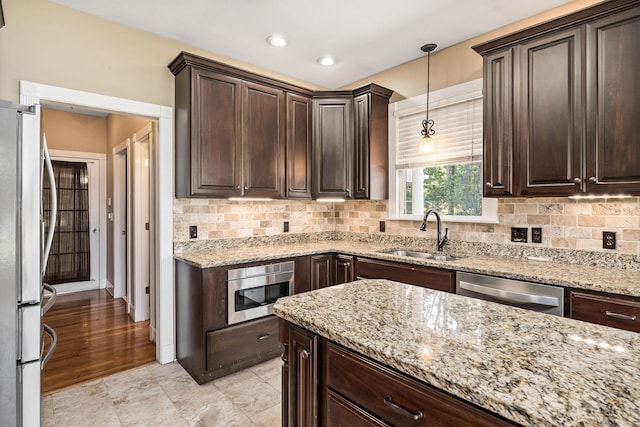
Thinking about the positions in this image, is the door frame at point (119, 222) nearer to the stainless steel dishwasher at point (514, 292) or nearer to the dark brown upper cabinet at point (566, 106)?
the stainless steel dishwasher at point (514, 292)

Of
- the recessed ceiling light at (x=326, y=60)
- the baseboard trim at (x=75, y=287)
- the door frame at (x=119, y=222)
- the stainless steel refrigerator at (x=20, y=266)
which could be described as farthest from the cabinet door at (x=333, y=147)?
the baseboard trim at (x=75, y=287)

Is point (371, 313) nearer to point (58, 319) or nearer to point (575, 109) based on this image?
point (575, 109)

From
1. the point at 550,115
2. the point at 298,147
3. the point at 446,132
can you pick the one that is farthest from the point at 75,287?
the point at 550,115

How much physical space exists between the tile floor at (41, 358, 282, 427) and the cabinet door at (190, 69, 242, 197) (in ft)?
4.87

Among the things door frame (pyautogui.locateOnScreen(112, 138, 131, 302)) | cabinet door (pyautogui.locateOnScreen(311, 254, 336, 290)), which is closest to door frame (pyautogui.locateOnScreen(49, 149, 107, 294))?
door frame (pyautogui.locateOnScreen(112, 138, 131, 302))

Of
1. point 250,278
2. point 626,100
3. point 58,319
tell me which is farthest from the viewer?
point 58,319

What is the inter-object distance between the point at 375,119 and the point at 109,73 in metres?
2.37

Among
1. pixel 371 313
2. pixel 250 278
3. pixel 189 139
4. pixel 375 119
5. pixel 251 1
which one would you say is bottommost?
pixel 250 278

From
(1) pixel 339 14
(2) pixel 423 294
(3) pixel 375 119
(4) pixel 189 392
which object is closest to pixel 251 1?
(1) pixel 339 14

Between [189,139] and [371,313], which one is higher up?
[189,139]

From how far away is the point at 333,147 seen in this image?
364cm

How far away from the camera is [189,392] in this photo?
8.18ft

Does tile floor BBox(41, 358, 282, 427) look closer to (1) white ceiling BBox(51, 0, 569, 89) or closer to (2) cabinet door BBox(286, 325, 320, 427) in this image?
(2) cabinet door BBox(286, 325, 320, 427)

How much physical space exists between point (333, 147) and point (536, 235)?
2017mm
